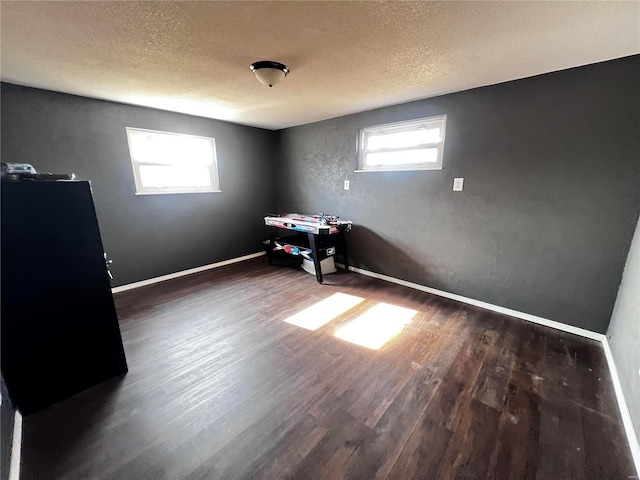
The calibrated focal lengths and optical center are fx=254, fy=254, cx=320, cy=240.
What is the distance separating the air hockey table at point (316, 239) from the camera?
3.29 meters

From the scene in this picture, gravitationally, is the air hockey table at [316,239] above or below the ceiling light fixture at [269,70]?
below

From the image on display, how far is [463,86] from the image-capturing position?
7.86ft

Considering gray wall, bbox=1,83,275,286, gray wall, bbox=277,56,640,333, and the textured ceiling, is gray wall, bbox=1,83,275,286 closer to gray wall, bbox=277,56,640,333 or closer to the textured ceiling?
the textured ceiling

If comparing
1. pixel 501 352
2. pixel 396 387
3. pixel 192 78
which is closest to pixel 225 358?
pixel 396 387

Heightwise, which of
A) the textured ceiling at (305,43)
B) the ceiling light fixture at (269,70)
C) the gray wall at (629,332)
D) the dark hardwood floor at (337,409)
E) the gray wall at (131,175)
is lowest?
the dark hardwood floor at (337,409)

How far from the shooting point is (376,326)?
2324 millimetres

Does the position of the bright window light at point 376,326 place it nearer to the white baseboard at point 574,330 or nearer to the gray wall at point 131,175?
the white baseboard at point 574,330

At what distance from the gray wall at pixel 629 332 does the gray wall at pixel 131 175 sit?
4.29m

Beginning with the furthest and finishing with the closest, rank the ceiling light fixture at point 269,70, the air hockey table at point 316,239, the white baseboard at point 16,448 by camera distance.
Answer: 1. the air hockey table at point 316,239
2. the ceiling light fixture at point 269,70
3. the white baseboard at point 16,448

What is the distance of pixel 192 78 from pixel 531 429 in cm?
337

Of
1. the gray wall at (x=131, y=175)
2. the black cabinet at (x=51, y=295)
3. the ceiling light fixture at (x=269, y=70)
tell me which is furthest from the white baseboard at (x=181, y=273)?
the ceiling light fixture at (x=269, y=70)

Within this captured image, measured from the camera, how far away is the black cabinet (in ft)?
4.42

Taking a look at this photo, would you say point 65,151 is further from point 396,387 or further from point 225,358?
point 396,387

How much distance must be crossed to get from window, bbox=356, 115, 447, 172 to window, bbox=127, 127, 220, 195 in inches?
88.6
